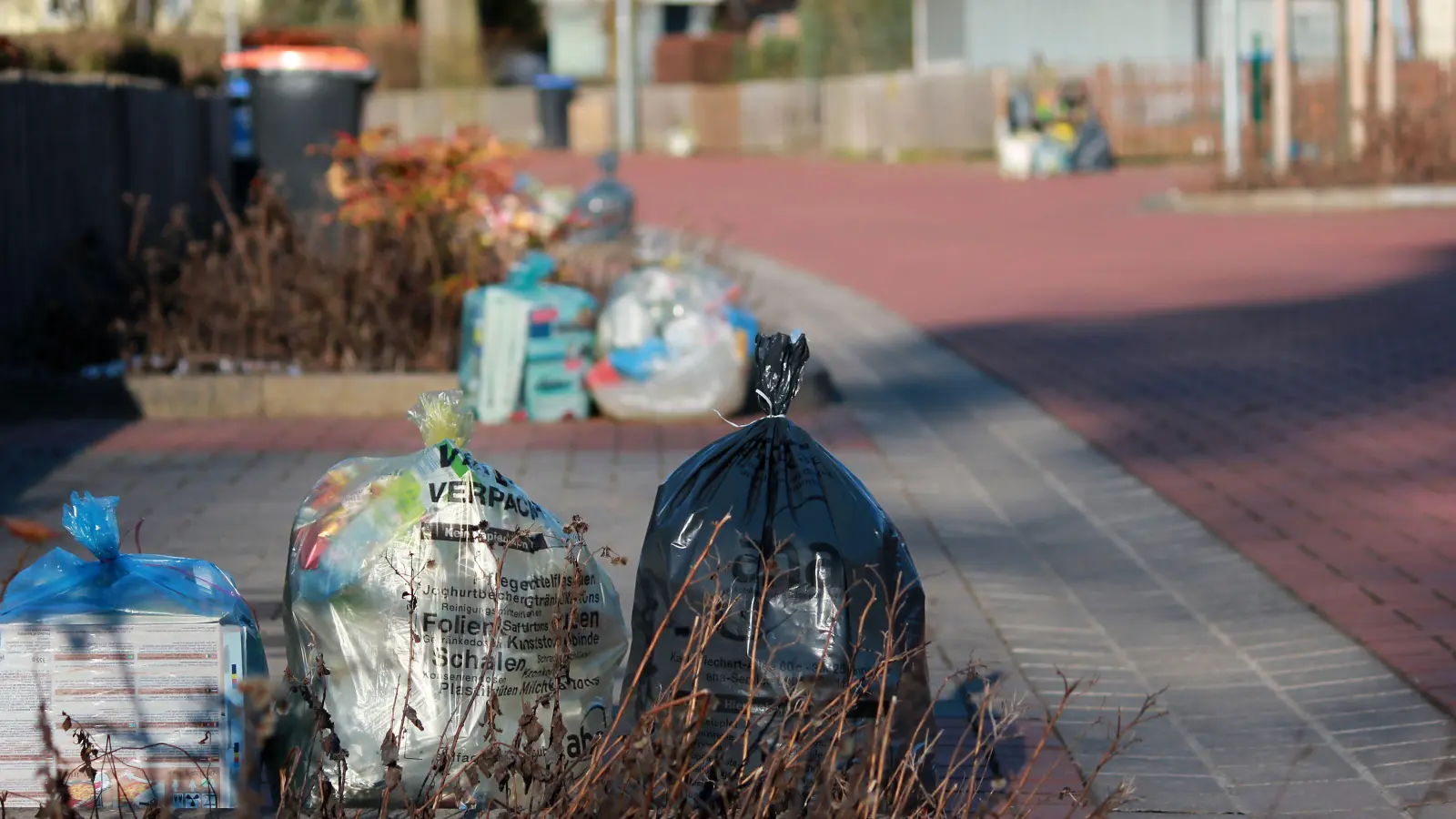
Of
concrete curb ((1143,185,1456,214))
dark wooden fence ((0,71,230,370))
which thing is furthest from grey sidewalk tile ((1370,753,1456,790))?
concrete curb ((1143,185,1456,214))

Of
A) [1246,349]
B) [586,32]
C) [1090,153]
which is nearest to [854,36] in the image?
[586,32]

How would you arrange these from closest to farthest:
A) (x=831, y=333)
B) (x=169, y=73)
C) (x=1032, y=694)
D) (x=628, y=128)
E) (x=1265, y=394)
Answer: (x=1032, y=694) < (x=1265, y=394) < (x=831, y=333) < (x=169, y=73) < (x=628, y=128)

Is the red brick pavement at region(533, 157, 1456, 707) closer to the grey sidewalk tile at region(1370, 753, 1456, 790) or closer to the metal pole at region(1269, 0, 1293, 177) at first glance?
the grey sidewalk tile at region(1370, 753, 1456, 790)

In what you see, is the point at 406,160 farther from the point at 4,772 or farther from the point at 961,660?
the point at 4,772

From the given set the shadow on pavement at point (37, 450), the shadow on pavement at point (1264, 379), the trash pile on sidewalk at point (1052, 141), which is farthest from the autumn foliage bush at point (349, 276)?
the trash pile on sidewalk at point (1052, 141)

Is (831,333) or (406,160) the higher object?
(406,160)

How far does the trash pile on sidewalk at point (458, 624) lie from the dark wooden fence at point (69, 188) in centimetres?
587

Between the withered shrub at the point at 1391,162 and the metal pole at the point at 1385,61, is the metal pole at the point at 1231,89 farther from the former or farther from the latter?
the withered shrub at the point at 1391,162

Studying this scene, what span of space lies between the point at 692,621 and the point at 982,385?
6375 millimetres

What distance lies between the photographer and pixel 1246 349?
10.5 meters

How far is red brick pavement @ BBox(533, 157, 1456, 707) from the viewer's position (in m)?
6.12

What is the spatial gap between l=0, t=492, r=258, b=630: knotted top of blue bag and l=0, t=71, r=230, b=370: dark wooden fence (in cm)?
581

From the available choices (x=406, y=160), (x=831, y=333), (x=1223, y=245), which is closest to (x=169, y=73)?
(x=406, y=160)

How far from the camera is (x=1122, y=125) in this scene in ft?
113
